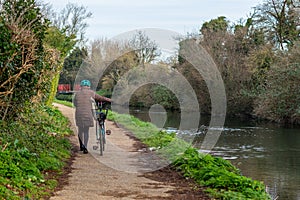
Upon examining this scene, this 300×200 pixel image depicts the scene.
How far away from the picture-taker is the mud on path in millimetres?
8023

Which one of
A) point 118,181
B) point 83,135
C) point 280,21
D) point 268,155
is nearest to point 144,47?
point 280,21

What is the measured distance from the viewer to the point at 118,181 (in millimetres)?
9180

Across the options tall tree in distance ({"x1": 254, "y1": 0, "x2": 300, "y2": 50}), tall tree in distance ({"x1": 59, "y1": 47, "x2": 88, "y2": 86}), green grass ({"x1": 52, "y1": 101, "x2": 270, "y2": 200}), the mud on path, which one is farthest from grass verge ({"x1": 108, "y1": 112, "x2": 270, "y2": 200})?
tall tree in distance ({"x1": 59, "y1": 47, "x2": 88, "y2": 86})

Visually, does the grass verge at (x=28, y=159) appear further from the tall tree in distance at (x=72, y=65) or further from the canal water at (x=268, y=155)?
the tall tree in distance at (x=72, y=65)

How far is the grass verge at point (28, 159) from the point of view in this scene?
7.43 meters

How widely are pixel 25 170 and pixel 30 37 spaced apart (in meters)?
3.43

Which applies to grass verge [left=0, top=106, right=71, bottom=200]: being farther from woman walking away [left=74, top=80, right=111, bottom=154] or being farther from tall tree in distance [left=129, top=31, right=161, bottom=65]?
tall tree in distance [left=129, top=31, right=161, bottom=65]

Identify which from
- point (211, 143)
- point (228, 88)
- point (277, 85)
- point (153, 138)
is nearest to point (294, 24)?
point (228, 88)

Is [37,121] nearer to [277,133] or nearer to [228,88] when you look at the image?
[277,133]

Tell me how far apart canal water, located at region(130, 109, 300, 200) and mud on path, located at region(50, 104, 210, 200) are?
319 cm

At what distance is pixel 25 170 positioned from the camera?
27.9 ft

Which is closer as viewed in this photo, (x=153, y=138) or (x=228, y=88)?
(x=153, y=138)

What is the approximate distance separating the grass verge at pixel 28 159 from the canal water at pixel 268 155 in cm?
530

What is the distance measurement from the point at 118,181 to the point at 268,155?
10.9 metres
